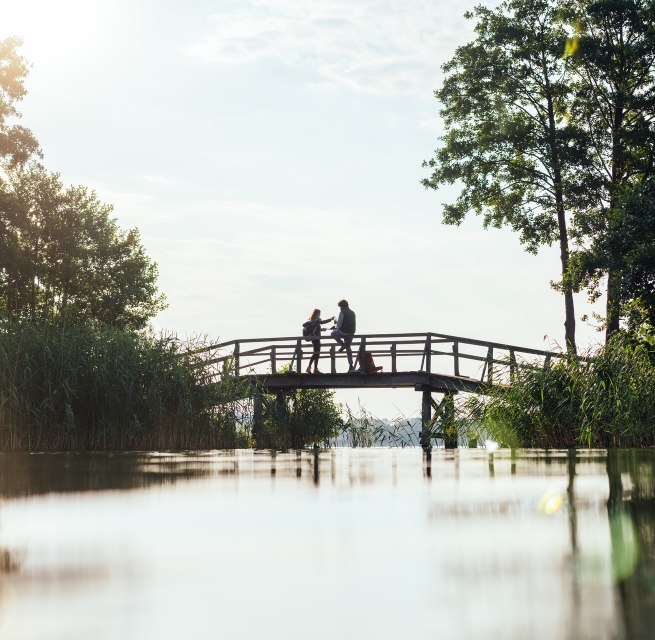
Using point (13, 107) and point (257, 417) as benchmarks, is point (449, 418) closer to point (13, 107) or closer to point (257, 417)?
point (257, 417)

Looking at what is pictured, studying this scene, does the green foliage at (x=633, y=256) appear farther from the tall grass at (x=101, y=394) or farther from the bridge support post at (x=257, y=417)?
the tall grass at (x=101, y=394)

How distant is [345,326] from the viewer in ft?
72.6

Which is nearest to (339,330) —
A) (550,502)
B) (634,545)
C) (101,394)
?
(101,394)

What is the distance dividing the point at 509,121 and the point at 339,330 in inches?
346

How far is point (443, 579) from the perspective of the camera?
2652 mm

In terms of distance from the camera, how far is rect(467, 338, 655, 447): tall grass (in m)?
11.0

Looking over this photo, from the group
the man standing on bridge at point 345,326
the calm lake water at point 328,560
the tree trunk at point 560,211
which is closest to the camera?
the calm lake water at point 328,560

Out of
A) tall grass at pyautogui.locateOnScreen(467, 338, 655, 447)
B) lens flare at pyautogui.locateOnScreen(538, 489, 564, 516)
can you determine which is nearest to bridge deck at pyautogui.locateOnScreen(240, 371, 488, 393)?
tall grass at pyautogui.locateOnScreen(467, 338, 655, 447)

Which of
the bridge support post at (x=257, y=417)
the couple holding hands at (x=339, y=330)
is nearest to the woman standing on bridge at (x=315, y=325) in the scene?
Result: the couple holding hands at (x=339, y=330)

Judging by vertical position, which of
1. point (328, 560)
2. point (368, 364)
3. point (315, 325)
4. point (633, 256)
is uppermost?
point (633, 256)

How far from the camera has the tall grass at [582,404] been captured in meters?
11.0

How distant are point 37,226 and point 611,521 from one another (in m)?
35.3

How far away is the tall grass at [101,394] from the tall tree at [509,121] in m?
16.1

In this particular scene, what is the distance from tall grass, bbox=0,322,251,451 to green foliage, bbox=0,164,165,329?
22.9 meters
